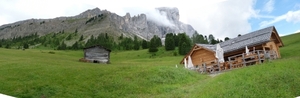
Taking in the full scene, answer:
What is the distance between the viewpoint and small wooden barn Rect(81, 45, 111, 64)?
57469 millimetres

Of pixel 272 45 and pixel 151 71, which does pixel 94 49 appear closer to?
pixel 151 71

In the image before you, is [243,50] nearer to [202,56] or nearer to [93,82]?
[202,56]

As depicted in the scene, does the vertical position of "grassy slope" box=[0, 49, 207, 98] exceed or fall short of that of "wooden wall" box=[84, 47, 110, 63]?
it falls short

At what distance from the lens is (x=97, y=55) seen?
57.7 meters

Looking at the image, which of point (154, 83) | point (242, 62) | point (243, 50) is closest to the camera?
point (154, 83)

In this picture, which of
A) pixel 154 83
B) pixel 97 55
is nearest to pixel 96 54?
pixel 97 55

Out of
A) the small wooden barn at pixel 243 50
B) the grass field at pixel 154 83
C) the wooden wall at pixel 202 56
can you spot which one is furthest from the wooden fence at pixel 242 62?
the grass field at pixel 154 83

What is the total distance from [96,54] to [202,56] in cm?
2696

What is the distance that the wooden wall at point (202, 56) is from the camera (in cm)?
3926

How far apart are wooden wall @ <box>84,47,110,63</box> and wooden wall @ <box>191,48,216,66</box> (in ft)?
76.6

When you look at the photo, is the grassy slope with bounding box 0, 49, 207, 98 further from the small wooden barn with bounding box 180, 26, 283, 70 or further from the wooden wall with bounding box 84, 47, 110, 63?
the wooden wall with bounding box 84, 47, 110, 63

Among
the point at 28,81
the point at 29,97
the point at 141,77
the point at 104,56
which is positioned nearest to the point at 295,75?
the point at 141,77

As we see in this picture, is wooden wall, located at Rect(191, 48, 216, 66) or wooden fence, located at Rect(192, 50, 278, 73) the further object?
wooden wall, located at Rect(191, 48, 216, 66)

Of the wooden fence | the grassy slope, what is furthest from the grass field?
the wooden fence
